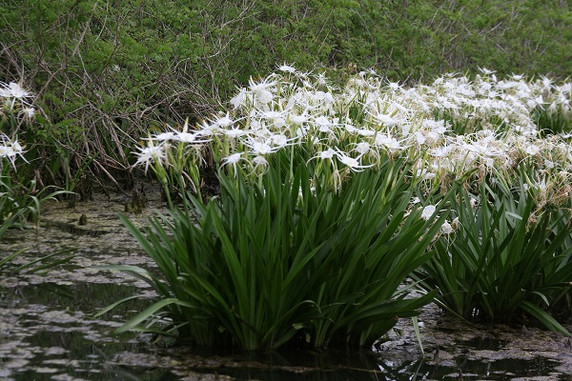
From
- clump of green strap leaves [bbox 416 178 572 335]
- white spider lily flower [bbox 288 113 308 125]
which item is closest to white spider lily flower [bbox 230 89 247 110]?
white spider lily flower [bbox 288 113 308 125]

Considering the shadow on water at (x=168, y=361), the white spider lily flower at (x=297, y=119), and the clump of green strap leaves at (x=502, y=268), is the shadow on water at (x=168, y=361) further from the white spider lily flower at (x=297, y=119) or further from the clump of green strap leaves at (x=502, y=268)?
the white spider lily flower at (x=297, y=119)

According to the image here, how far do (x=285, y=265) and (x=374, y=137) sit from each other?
0.72m

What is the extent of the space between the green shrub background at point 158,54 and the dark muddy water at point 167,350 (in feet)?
6.51

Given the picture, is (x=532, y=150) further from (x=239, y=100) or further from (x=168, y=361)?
(x=168, y=361)

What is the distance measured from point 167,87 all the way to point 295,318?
15.1 ft

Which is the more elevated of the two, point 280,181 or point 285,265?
point 280,181

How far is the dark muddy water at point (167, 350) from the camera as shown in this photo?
383cm

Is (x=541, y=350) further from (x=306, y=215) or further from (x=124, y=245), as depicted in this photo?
(x=124, y=245)

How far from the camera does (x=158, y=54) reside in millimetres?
7512

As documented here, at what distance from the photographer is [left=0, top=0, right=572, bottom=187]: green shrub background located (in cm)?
688

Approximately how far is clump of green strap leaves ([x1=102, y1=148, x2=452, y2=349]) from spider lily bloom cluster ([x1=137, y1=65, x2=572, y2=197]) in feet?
0.55

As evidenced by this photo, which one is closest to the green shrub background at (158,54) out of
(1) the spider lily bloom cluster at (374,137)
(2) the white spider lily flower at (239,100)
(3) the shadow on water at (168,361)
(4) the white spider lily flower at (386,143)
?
(1) the spider lily bloom cluster at (374,137)

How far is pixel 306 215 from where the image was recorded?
4152 millimetres

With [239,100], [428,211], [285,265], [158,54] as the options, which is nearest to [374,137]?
[428,211]
